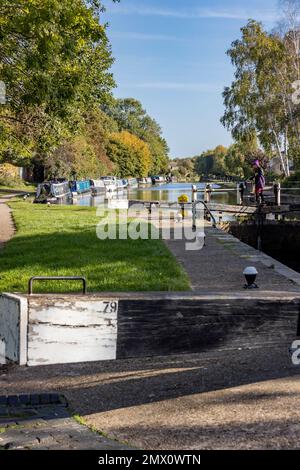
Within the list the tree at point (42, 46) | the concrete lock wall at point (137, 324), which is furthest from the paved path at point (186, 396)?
the tree at point (42, 46)

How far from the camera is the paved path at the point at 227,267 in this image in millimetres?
9711

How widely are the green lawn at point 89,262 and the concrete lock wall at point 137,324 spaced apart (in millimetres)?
3532

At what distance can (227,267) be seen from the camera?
11.8 metres

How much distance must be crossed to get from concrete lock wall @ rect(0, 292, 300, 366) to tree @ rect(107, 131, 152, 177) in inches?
3594

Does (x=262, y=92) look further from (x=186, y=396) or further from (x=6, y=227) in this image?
(x=186, y=396)

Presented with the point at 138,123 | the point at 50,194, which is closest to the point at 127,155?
the point at 138,123

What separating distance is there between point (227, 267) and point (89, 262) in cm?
266

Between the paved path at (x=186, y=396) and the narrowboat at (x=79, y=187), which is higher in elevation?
the narrowboat at (x=79, y=187)

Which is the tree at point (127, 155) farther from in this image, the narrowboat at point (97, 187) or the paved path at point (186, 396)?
the paved path at point (186, 396)

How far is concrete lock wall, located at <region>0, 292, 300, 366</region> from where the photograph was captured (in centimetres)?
499

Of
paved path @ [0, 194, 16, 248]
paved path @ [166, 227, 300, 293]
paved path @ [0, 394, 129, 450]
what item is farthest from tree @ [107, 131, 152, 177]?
paved path @ [0, 394, 129, 450]

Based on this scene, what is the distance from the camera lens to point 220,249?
48.2 ft

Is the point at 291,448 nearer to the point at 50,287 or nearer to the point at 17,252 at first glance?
the point at 50,287

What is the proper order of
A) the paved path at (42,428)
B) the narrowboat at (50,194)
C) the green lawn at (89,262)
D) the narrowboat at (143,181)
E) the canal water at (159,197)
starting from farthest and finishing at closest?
the narrowboat at (143,181)
the canal water at (159,197)
the narrowboat at (50,194)
the green lawn at (89,262)
the paved path at (42,428)
